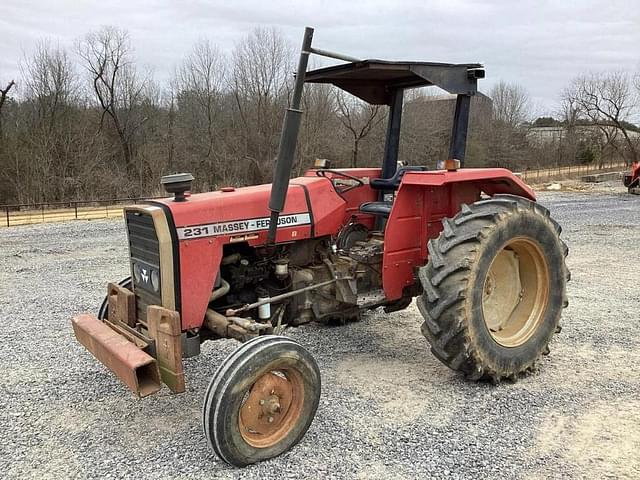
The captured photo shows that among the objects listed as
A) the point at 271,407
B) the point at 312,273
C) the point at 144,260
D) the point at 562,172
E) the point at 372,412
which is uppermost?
the point at 144,260

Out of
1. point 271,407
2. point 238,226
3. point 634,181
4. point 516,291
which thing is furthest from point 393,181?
point 634,181

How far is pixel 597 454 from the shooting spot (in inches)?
120

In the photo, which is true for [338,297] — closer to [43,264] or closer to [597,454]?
[597,454]

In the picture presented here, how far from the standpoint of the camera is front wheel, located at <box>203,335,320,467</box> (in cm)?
285

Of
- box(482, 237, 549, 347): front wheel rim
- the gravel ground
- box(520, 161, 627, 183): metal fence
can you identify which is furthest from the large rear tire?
box(520, 161, 627, 183): metal fence

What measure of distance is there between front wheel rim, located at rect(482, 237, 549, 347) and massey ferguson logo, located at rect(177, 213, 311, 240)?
1504mm

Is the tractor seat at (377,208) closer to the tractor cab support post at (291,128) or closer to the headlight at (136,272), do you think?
the tractor cab support post at (291,128)

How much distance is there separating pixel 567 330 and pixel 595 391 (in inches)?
55.5

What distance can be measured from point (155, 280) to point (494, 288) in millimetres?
2532

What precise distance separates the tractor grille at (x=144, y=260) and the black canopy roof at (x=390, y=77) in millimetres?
1735

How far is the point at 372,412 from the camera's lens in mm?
3604

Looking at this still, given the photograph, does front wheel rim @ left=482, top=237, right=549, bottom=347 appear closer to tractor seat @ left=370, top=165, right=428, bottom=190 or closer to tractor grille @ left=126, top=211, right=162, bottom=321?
tractor seat @ left=370, top=165, right=428, bottom=190

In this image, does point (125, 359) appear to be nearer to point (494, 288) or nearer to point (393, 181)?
point (393, 181)

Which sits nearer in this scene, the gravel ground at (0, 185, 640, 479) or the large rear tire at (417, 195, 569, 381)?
the gravel ground at (0, 185, 640, 479)
